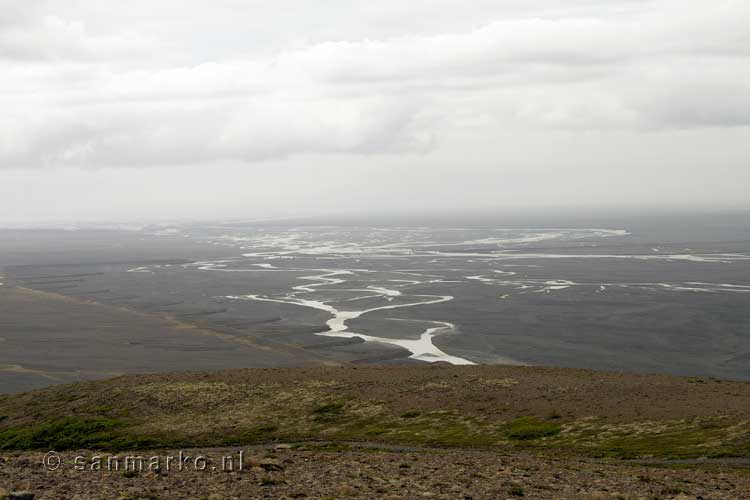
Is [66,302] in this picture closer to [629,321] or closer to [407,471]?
[629,321]

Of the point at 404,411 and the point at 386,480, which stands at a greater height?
the point at 386,480

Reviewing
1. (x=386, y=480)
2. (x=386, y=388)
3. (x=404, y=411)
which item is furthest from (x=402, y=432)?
(x=386, y=480)

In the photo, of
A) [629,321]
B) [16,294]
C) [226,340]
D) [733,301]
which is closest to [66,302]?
[16,294]

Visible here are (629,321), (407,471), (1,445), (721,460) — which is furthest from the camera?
(629,321)

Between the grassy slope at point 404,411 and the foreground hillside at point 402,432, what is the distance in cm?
11

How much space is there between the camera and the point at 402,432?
115 feet

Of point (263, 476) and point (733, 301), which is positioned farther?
point (733, 301)

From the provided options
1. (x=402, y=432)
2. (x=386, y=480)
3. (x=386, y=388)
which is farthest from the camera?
(x=386, y=388)

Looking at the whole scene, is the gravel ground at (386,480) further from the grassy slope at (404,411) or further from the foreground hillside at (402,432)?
the grassy slope at (404,411)

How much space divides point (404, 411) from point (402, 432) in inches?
160

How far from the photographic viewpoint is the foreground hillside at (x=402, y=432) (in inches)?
895

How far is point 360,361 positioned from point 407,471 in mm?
44096

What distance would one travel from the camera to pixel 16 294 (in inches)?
4801

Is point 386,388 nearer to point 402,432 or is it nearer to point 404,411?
point 404,411
